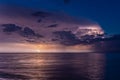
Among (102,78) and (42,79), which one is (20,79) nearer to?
(42,79)

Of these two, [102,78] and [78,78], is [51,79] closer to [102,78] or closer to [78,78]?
[78,78]

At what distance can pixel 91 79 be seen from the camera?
3844 inches

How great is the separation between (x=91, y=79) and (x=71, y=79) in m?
7.29

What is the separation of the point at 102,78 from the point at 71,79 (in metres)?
12.7

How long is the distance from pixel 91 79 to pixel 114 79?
9.00 metres

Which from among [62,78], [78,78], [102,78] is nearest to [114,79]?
[102,78]

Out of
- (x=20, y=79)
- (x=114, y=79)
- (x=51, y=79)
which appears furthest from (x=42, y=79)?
(x=114, y=79)

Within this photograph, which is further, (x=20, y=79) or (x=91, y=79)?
(x=91, y=79)

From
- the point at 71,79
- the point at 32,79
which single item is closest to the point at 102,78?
the point at 71,79

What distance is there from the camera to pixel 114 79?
327 ft

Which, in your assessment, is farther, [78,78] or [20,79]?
[78,78]

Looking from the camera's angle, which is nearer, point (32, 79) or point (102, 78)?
point (32, 79)

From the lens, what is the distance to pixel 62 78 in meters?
97.6

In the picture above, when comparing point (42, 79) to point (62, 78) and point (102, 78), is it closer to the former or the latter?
point (62, 78)
